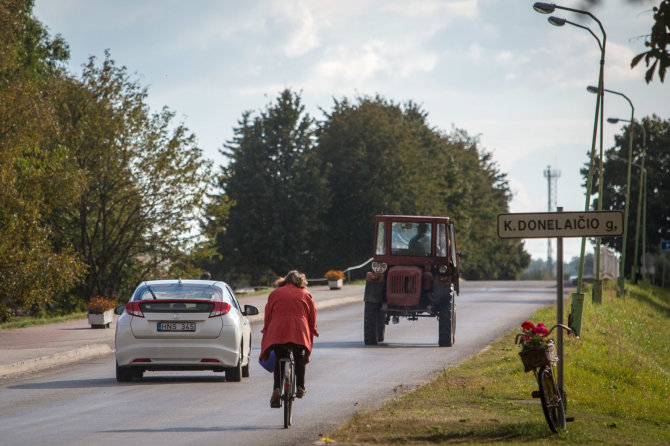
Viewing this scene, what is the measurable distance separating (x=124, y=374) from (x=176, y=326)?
1313 millimetres

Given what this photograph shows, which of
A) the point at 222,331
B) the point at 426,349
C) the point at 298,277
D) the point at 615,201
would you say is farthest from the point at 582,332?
the point at 615,201

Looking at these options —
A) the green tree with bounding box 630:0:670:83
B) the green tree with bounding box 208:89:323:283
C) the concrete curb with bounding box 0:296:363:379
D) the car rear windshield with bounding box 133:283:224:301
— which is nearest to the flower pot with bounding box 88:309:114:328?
the concrete curb with bounding box 0:296:363:379

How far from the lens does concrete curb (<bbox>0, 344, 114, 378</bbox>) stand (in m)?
17.4

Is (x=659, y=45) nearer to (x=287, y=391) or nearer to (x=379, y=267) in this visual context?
(x=287, y=391)

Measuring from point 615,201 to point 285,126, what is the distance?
98.7ft

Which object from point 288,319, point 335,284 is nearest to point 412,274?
point 288,319

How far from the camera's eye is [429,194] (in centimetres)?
7306

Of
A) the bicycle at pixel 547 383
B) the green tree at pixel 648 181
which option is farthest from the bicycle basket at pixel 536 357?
the green tree at pixel 648 181

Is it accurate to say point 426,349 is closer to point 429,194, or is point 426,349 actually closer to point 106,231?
point 106,231

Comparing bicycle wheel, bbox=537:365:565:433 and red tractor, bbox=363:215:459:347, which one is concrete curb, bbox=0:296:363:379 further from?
bicycle wheel, bbox=537:365:565:433

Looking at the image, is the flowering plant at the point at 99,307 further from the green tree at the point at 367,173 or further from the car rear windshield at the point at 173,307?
the green tree at the point at 367,173

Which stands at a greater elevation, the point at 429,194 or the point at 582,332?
the point at 429,194

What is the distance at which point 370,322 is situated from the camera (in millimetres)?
22625

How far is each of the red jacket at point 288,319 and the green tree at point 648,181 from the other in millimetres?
71718
